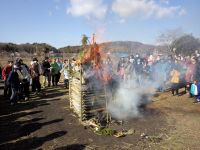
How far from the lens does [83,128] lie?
34.3ft

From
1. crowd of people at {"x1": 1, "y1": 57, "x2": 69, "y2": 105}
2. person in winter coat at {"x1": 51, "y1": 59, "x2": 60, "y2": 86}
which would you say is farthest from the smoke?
person in winter coat at {"x1": 51, "y1": 59, "x2": 60, "y2": 86}

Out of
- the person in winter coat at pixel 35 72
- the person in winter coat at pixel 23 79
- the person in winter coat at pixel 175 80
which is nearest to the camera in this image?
the person in winter coat at pixel 23 79

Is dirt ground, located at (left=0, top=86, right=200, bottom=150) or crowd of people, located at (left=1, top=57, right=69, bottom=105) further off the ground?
crowd of people, located at (left=1, top=57, right=69, bottom=105)

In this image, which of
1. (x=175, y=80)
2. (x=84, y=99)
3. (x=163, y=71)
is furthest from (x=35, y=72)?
(x=175, y=80)

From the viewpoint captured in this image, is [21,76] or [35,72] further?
[35,72]

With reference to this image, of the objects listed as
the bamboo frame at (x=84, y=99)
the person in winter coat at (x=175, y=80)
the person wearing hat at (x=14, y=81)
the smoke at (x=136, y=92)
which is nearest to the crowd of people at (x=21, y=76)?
the person wearing hat at (x=14, y=81)

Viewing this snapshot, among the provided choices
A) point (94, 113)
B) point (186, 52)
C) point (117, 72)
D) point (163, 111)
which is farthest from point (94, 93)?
point (186, 52)

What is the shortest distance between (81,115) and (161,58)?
340 inches

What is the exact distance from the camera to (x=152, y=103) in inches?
564

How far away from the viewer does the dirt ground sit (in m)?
8.93

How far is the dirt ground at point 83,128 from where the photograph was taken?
893cm

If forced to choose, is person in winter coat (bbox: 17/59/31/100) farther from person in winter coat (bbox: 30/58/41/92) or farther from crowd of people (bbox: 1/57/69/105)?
person in winter coat (bbox: 30/58/41/92)

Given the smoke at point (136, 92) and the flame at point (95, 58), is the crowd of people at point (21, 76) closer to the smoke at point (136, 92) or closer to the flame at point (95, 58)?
the flame at point (95, 58)

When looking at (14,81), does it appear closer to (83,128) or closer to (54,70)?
(83,128)
